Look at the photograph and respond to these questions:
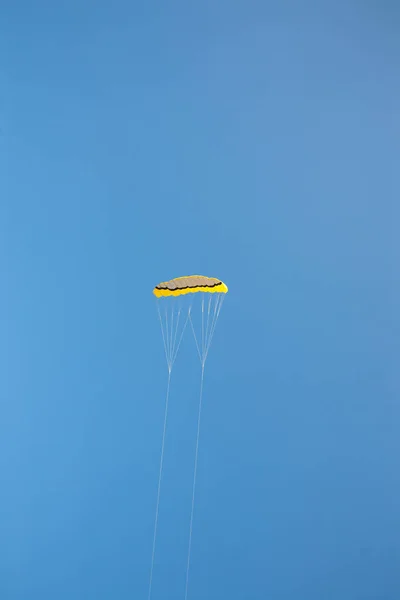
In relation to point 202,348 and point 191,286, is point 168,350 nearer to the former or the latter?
Result: point 202,348

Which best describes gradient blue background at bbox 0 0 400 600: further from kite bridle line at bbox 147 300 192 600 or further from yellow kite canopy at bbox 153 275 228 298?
yellow kite canopy at bbox 153 275 228 298

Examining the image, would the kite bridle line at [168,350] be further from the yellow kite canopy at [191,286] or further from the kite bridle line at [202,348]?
the yellow kite canopy at [191,286]

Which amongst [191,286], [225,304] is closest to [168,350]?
[225,304]

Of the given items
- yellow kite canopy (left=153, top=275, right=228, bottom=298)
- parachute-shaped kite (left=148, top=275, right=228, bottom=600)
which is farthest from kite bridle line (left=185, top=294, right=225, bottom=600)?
yellow kite canopy (left=153, top=275, right=228, bottom=298)

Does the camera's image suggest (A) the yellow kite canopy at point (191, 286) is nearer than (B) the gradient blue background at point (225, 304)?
Yes

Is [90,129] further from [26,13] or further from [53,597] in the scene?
[53,597]

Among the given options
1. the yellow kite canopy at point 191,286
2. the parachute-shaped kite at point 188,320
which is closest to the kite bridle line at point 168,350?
the parachute-shaped kite at point 188,320

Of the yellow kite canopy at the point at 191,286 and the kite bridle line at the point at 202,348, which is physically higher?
the yellow kite canopy at the point at 191,286
